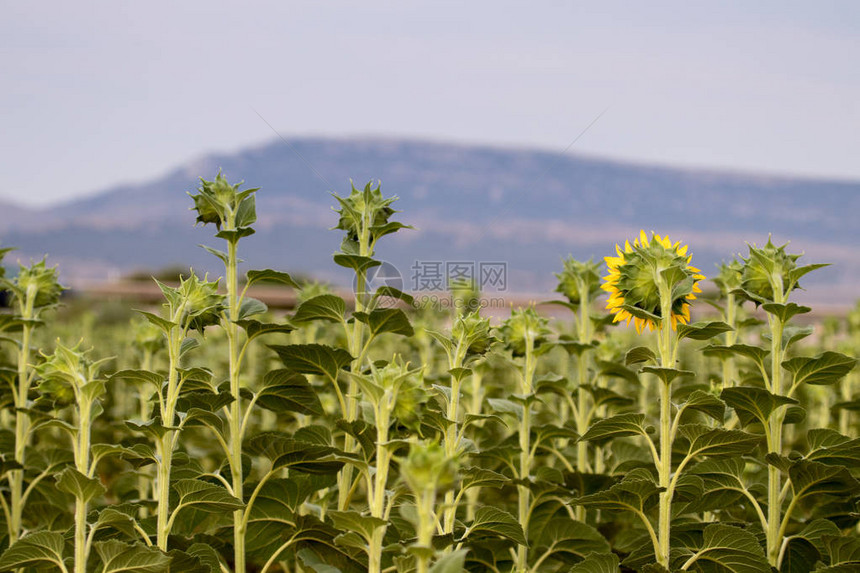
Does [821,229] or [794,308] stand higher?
[821,229]

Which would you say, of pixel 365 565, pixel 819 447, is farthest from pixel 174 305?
pixel 819 447

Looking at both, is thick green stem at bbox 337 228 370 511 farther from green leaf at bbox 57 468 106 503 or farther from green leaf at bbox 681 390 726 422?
green leaf at bbox 681 390 726 422

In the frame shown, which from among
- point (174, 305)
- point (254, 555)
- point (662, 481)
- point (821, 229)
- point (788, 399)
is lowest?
point (254, 555)

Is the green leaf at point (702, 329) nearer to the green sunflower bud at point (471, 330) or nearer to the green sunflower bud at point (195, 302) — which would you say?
the green sunflower bud at point (471, 330)

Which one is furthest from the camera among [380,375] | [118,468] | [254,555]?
[118,468]

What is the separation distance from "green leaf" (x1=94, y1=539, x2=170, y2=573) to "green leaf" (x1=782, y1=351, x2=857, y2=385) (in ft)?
6.94

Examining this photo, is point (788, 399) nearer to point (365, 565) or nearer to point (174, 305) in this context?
point (365, 565)

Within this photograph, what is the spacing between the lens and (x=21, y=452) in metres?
3.74

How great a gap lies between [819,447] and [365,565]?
1.62 metres

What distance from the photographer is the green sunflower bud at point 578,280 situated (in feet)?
13.0

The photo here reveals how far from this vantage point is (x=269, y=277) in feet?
9.43

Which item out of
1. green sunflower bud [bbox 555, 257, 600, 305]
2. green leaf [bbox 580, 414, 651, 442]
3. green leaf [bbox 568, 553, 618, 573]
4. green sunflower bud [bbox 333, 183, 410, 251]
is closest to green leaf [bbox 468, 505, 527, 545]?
green leaf [bbox 568, 553, 618, 573]

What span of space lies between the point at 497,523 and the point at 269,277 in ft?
3.75

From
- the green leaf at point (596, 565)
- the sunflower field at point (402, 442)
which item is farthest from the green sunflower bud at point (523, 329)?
the green leaf at point (596, 565)
